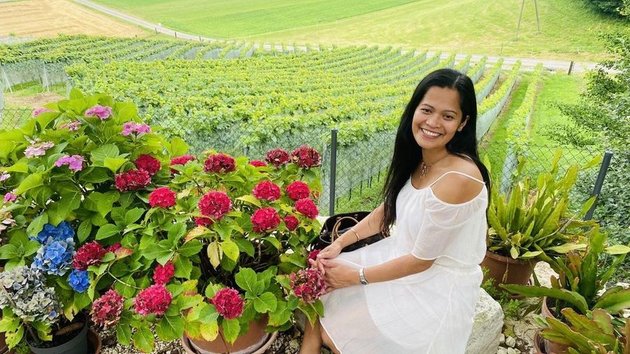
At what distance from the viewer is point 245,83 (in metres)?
13.2

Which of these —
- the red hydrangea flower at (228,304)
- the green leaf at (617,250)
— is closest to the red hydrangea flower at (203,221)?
the red hydrangea flower at (228,304)

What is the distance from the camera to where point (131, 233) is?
2.09 meters

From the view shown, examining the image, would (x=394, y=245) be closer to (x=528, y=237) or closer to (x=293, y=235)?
(x=293, y=235)

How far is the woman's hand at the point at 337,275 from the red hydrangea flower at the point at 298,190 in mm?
419

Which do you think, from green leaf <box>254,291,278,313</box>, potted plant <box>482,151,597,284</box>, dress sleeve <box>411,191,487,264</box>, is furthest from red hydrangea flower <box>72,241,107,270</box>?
potted plant <box>482,151,597,284</box>

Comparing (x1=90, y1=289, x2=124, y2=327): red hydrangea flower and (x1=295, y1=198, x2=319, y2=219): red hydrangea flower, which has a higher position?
(x1=295, y1=198, x2=319, y2=219): red hydrangea flower

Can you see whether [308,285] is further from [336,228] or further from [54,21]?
[54,21]

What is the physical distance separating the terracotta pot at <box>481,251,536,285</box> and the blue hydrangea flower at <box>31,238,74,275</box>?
104 inches

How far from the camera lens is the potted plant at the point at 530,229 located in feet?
9.15

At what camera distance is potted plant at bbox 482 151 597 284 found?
2789 mm

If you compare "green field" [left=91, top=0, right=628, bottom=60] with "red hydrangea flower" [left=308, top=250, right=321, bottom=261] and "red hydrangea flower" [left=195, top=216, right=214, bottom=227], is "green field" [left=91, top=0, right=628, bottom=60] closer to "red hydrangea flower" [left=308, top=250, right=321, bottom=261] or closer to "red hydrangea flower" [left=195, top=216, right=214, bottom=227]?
"red hydrangea flower" [left=308, top=250, right=321, bottom=261]

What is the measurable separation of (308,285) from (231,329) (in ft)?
1.31

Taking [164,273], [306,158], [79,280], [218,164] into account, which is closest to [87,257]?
[79,280]

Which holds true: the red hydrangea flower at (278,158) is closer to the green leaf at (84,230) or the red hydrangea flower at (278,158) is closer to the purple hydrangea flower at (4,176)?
the green leaf at (84,230)
